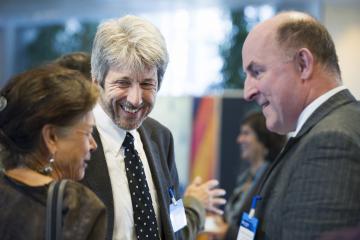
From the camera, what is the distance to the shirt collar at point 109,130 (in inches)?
80.3

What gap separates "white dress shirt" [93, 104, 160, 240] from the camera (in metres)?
1.92

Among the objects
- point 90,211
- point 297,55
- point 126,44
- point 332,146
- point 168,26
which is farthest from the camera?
point 168,26

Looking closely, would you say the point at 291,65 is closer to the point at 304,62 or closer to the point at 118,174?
the point at 304,62

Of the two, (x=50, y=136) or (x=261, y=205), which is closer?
(x=50, y=136)

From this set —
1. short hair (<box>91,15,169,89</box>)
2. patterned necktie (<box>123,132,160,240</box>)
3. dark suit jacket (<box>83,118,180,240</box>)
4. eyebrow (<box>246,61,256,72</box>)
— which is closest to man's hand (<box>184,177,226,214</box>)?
dark suit jacket (<box>83,118,180,240</box>)

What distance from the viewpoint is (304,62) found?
1744 millimetres

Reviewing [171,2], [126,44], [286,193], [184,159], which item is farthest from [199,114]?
[286,193]

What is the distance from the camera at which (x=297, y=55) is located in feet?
5.74

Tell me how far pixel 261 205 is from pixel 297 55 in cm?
49

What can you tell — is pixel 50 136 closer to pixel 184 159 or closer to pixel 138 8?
pixel 184 159

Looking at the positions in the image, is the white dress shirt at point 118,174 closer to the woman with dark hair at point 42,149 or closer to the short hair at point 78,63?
the woman with dark hair at point 42,149

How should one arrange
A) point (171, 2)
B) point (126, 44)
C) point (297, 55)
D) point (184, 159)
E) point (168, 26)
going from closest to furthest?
1. point (297, 55)
2. point (126, 44)
3. point (184, 159)
4. point (171, 2)
5. point (168, 26)

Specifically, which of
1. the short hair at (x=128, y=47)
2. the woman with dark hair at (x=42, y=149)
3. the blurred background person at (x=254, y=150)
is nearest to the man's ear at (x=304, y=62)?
the short hair at (x=128, y=47)

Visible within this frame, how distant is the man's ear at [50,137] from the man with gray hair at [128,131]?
48cm
